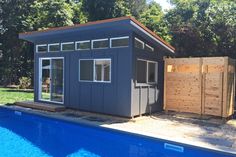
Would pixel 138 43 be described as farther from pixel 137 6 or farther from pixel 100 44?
pixel 137 6

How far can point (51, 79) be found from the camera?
13219 millimetres

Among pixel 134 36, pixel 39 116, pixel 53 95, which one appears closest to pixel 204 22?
pixel 134 36

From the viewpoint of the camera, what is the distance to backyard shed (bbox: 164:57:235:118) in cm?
1032

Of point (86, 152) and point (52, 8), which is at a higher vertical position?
point (52, 8)

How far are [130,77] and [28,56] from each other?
59.6ft

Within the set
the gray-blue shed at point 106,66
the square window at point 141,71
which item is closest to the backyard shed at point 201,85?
the gray-blue shed at point 106,66

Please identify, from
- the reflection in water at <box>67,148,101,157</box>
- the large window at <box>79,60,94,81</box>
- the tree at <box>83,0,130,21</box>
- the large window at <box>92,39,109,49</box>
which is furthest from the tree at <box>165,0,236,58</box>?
the reflection in water at <box>67,148,101,157</box>

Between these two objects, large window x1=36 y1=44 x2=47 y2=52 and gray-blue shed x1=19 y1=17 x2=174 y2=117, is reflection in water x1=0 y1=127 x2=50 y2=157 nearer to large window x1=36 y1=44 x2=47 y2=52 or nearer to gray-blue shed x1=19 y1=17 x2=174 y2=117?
gray-blue shed x1=19 y1=17 x2=174 y2=117

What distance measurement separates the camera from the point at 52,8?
2286 centimetres

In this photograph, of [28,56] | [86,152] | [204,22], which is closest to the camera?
[86,152]

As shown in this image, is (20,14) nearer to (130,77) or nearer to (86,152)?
(130,77)

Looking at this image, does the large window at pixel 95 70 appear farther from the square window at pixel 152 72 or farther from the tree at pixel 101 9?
the tree at pixel 101 9

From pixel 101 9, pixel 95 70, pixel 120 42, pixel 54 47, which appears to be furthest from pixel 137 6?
pixel 120 42

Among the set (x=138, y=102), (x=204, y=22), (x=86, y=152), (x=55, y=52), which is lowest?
(x=86, y=152)
